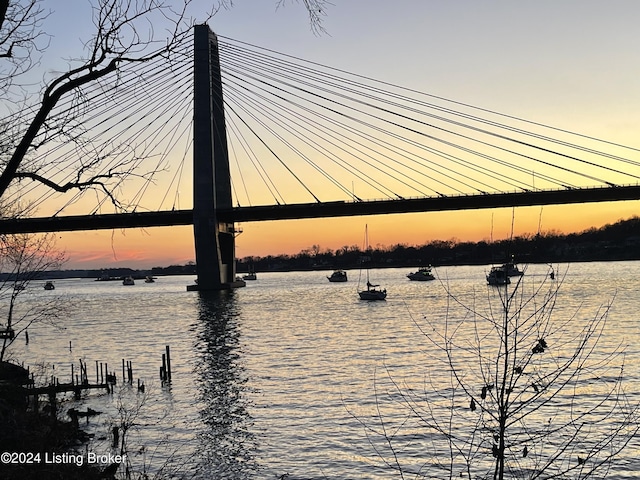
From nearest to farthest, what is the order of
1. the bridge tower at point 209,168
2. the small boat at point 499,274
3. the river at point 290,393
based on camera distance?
the small boat at point 499,274
the river at point 290,393
the bridge tower at point 209,168

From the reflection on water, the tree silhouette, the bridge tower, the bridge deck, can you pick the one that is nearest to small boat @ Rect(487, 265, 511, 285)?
the tree silhouette

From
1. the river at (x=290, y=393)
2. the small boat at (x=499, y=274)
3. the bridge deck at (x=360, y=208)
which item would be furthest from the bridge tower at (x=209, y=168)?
the small boat at (x=499, y=274)

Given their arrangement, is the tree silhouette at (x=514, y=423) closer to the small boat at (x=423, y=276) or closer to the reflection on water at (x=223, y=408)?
the reflection on water at (x=223, y=408)

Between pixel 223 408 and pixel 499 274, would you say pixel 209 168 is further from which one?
pixel 499 274

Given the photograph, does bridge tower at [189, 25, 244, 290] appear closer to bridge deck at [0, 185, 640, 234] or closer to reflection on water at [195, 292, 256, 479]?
bridge deck at [0, 185, 640, 234]

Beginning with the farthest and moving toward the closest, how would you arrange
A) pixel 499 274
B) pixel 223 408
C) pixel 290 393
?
pixel 290 393 → pixel 223 408 → pixel 499 274

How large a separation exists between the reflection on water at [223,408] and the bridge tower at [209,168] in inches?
928

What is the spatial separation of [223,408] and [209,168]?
2005 inches

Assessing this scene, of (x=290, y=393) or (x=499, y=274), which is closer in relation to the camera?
(x=499, y=274)

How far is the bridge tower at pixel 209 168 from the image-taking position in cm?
7075

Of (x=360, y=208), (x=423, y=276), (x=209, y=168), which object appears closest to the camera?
(x=360, y=208)

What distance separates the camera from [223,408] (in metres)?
22.8

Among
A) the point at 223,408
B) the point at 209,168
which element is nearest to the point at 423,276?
the point at 209,168

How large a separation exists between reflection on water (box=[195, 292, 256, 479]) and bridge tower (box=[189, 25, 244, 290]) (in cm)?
2357
